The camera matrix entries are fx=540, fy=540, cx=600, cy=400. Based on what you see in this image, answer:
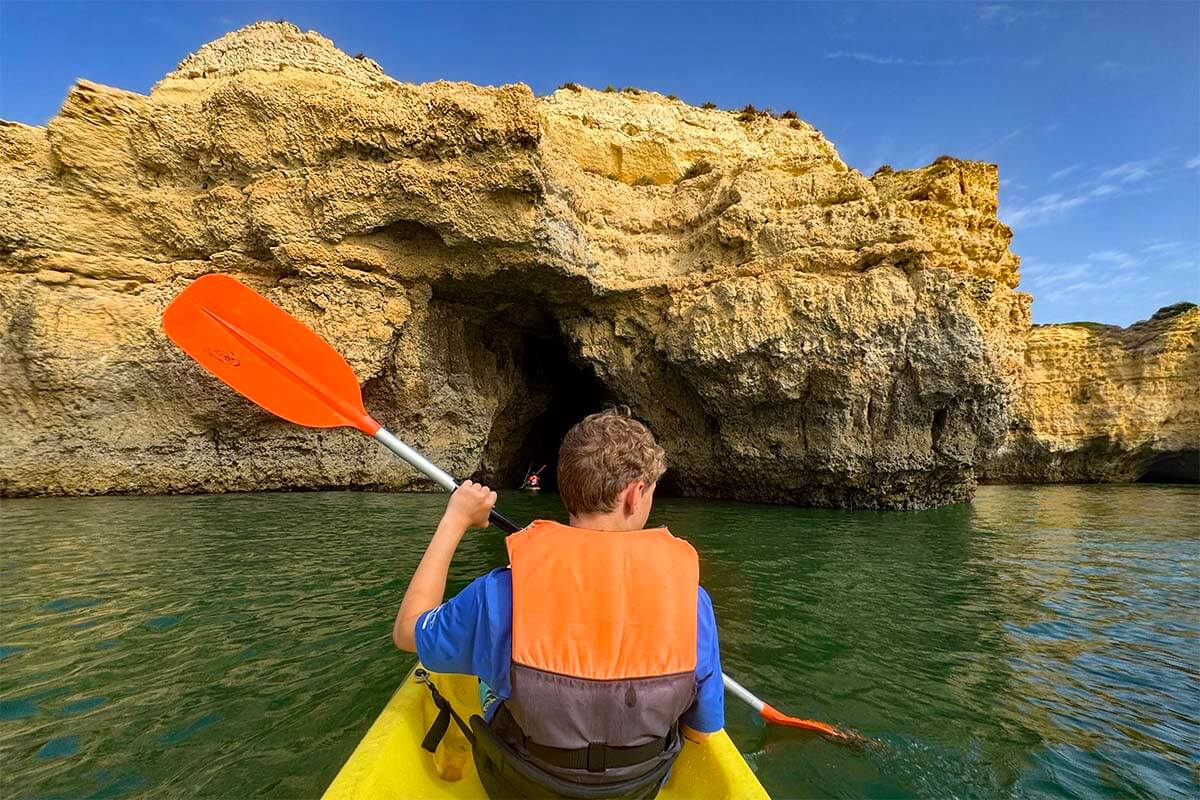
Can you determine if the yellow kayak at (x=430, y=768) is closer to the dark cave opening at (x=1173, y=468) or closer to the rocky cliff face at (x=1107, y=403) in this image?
the rocky cliff face at (x=1107, y=403)

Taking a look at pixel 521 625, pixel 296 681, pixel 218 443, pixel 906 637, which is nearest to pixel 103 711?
pixel 296 681

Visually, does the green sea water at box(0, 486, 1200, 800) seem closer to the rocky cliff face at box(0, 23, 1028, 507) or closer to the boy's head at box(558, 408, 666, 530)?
the boy's head at box(558, 408, 666, 530)

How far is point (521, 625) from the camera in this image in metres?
1.41

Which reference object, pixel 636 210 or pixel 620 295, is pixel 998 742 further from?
pixel 636 210

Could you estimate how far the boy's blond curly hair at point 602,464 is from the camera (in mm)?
1577

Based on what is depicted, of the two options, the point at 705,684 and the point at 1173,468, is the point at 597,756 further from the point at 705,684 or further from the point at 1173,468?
the point at 1173,468

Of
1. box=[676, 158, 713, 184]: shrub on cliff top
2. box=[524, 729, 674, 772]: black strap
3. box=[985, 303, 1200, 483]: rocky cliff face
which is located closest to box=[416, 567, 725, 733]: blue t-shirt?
box=[524, 729, 674, 772]: black strap

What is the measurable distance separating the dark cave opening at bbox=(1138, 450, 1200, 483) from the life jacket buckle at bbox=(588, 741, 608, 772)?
3227 centimetres

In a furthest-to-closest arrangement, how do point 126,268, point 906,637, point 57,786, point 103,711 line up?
point 126,268
point 906,637
point 103,711
point 57,786

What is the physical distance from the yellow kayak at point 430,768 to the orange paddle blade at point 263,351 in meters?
1.89

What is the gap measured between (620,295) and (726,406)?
377 centimetres

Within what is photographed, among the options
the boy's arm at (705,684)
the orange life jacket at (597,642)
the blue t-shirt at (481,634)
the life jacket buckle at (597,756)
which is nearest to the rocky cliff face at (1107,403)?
the boy's arm at (705,684)

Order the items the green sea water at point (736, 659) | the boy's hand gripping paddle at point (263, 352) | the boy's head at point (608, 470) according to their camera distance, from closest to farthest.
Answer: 1. the boy's head at point (608, 470)
2. the green sea water at point (736, 659)
3. the boy's hand gripping paddle at point (263, 352)

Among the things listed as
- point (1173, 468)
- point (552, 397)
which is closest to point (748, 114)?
point (552, 397)
